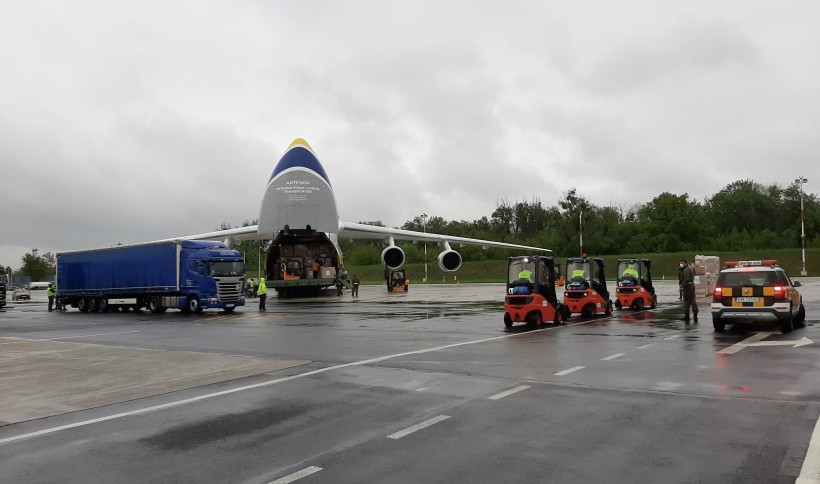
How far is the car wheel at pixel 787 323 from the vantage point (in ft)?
47.2

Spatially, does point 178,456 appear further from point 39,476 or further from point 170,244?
point 170,244

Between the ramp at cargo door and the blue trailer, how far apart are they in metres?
13.0

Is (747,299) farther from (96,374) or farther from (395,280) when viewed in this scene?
(395,280)

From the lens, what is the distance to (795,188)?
282ft

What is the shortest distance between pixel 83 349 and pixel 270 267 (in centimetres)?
2186

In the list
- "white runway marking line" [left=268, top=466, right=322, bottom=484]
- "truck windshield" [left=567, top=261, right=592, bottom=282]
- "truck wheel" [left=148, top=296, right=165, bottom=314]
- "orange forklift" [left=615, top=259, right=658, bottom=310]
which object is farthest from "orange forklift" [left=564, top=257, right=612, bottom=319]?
"truck wheel" [left=148, top=296, right=165, bottom=314]

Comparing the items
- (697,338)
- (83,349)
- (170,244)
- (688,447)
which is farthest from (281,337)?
(170,244)

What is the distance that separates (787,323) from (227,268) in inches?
838

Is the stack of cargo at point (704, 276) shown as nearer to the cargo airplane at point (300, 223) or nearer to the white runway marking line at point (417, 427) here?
the cargo airplane at point (300, 223)

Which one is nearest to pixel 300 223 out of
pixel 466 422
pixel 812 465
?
pixel 466 422

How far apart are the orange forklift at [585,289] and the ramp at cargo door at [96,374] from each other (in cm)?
1123

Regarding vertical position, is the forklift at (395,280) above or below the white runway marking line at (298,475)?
above

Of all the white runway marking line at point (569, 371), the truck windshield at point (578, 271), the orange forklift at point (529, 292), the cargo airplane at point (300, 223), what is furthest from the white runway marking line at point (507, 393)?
the cargo airplane at point (300, 223)

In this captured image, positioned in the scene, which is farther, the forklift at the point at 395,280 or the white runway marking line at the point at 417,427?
the forklift at the point at 395,280
